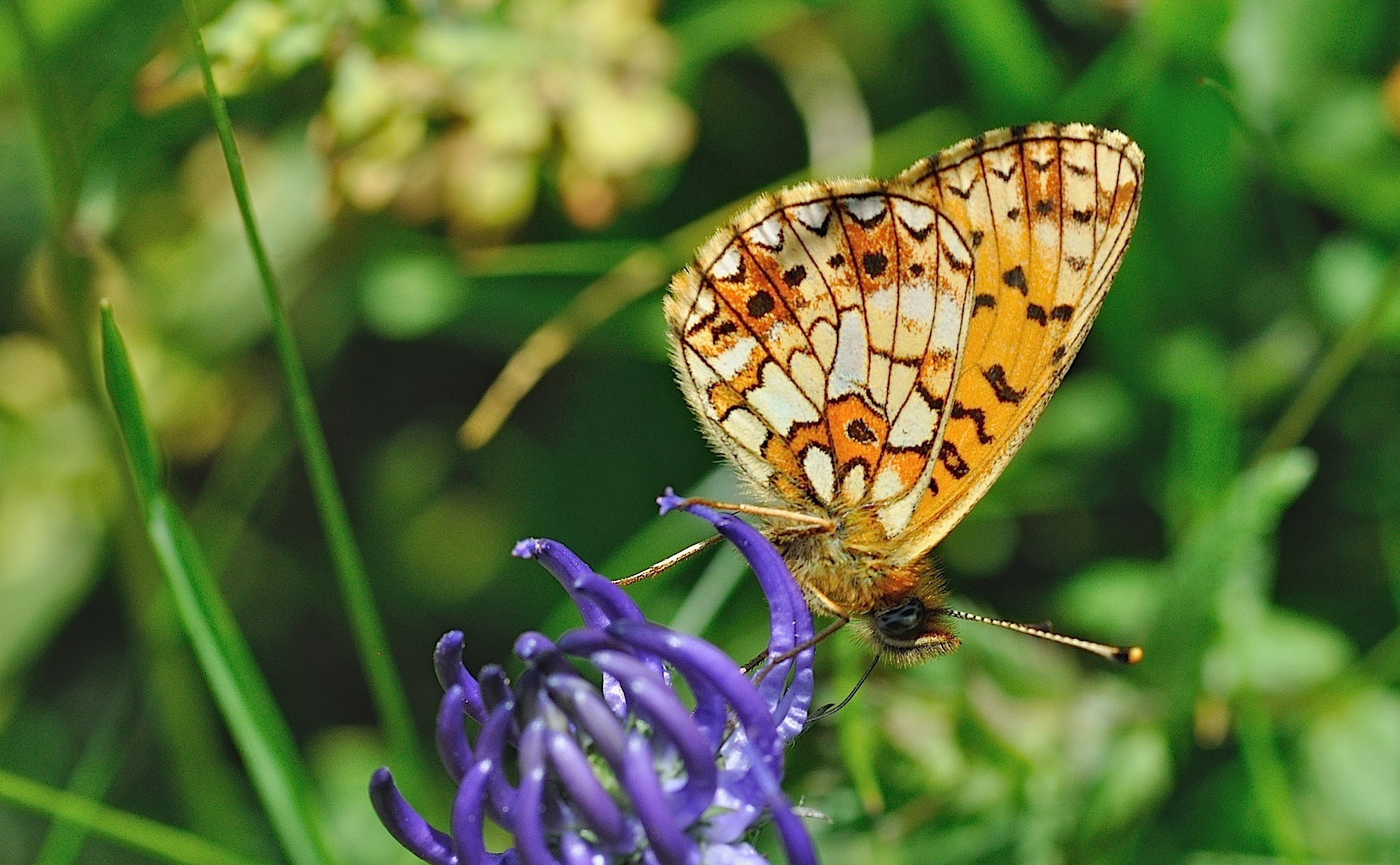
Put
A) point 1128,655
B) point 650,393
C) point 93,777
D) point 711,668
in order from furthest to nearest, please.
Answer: point 650,393 → point 93,777 → point 1128,655 → point 711,668

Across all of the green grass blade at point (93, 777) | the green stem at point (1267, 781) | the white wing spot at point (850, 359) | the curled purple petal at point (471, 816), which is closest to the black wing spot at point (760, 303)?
the white wing spot at point (850, 359)

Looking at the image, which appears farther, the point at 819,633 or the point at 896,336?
the point at 896,336

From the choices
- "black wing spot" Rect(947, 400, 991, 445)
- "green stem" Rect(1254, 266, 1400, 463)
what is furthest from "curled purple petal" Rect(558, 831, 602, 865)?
"green stem" Rect(1254, 266, 1400, 463)

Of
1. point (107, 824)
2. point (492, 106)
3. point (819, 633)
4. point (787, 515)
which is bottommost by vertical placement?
point (107, 824)

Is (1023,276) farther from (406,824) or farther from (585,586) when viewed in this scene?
(406,824)

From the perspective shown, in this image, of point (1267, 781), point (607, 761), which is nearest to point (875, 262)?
point (607, 761)

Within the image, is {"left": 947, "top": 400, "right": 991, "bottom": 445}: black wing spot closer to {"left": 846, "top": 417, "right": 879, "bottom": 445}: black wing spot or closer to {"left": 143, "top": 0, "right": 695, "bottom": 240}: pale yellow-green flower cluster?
{"left": 846, "top": 417, "right": 879, "bottom": 445}: black wing spot

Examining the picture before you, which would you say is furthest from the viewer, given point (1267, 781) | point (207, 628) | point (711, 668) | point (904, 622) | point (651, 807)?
point (1267, 781)
